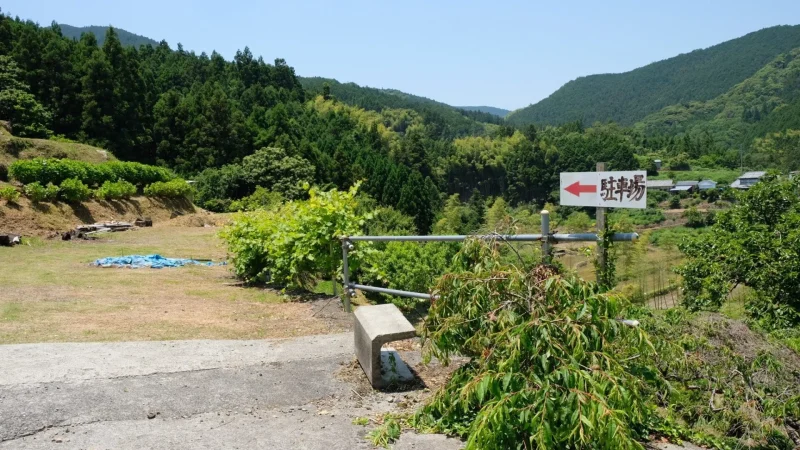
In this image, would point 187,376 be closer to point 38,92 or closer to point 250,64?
point 38,92

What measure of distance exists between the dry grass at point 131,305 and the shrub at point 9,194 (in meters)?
5.66

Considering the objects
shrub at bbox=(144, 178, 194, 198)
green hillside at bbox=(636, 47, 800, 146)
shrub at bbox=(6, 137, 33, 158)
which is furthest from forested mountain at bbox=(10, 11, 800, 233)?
green hillside at bbox=(636, 47, 800, 146)

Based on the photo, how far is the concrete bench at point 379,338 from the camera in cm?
404

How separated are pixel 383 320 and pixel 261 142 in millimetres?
50224

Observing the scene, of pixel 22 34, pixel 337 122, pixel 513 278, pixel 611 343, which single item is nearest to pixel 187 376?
pixel 513 278

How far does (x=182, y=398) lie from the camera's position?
389 cm

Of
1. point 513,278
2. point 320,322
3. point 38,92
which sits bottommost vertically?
point 320,322

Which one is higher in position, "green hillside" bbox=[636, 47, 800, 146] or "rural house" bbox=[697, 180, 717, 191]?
"green hillside" bbox=[636, 47, 800, 146]

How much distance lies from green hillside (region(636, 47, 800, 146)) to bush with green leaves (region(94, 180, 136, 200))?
13319 cm

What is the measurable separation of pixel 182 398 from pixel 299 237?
3478mm

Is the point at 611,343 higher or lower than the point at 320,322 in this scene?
higher

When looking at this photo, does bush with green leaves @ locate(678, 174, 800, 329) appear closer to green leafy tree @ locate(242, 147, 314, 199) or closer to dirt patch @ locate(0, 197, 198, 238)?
dirt patch @ locate(0, 197, 198, 238)

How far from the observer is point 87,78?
42969 millimetres

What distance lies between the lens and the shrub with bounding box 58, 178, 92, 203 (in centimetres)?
1792
